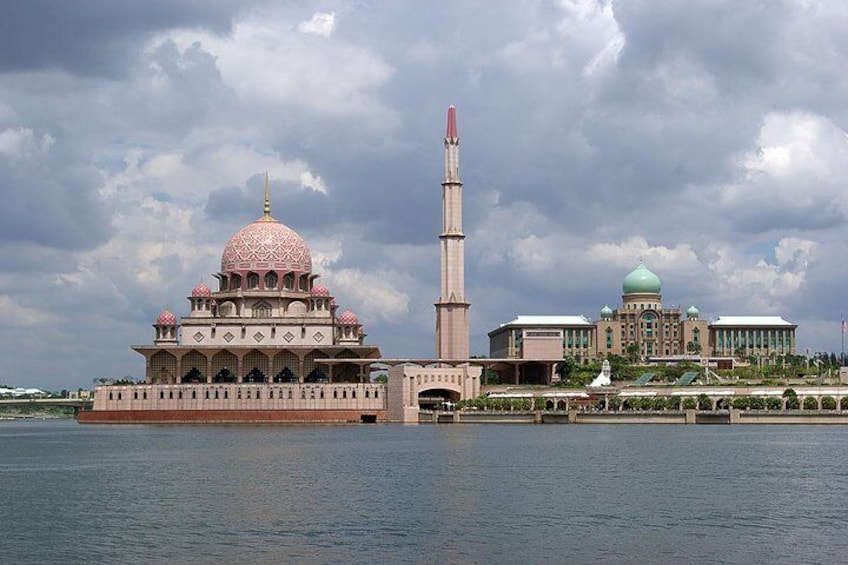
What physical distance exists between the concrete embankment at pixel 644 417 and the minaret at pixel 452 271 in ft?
30.0

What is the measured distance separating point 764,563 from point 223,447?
6395 centimetres

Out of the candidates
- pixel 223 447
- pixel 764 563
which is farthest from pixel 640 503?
pixel 223 447

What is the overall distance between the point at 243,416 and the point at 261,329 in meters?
13.6

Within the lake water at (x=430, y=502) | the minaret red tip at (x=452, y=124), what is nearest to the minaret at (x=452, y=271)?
the minaret red tip at (x=452, y=124)

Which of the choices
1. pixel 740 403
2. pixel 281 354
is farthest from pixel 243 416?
pixel 740 403

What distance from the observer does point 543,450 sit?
9588 centimetres

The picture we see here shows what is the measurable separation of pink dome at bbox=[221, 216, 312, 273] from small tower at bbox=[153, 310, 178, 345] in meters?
9.43

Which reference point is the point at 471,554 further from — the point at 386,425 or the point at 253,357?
the point at 253,357

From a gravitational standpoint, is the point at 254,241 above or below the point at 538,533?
above

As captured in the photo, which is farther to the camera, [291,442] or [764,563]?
[291,442]

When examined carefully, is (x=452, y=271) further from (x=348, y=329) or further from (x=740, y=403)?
(x=740, y=403)

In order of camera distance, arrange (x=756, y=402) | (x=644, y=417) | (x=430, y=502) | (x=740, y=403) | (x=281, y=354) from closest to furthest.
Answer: (x=430, y=502) → (x=756, y=402) → (x=740, y=403) → (x=644, y=417) → (x=281, y=354)

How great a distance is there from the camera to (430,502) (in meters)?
62.1

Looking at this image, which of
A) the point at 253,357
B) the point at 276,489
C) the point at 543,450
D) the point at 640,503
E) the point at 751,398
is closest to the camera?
the point at 640,503
